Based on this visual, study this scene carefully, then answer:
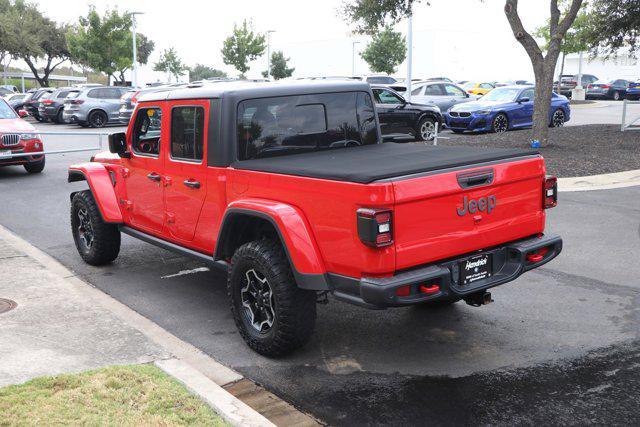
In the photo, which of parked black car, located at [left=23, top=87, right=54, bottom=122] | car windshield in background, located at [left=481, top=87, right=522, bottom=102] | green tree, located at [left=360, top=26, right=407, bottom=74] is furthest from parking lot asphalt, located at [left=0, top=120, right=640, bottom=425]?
green tree, located at [left=360, top=26, right=407, bottom=74]

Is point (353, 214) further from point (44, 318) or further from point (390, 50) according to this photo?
point (390, 50)

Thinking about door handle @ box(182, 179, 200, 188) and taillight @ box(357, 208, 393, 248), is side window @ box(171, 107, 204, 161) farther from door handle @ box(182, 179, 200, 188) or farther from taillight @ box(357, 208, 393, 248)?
taillight @ box(357, 208, 393, 248)

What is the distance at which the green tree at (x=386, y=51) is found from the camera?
56438 mm

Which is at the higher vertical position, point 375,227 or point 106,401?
point 375,227

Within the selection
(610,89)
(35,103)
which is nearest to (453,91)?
(35,103)

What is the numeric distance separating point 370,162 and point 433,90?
21876 mm

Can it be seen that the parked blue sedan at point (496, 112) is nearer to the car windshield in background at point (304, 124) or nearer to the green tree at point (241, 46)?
the car windshield in background at point (304, 124)

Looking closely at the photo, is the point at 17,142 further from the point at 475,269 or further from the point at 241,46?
the point at 241,46

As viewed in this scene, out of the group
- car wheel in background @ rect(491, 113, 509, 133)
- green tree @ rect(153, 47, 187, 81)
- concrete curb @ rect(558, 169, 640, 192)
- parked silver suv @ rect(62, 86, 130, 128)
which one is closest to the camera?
concrete curb @ rect(558, 169, 640, 192)

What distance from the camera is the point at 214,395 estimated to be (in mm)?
4156

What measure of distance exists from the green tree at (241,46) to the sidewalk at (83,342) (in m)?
58.9

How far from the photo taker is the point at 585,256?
25.4 feet

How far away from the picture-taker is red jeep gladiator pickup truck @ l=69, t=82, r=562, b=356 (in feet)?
13.9

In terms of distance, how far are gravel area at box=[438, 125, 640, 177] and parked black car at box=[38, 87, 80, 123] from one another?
64.9ft
